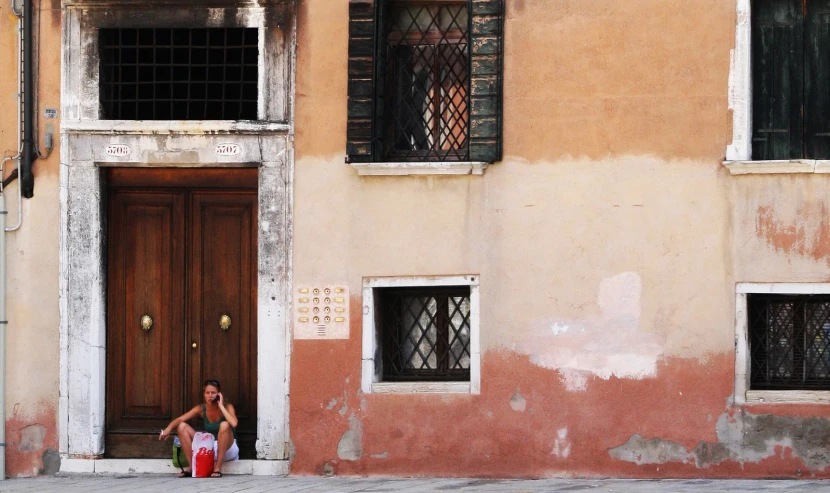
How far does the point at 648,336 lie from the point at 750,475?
138 centimetres

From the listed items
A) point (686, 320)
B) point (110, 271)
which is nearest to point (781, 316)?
point (686, 320)

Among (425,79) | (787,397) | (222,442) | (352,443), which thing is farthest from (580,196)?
(222,442)

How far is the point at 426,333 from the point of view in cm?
1273

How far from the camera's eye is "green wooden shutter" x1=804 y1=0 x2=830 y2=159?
1224cm

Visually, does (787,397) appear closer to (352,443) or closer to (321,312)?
(352,443)

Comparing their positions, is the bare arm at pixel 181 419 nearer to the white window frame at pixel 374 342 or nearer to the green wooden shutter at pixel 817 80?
the white window frame at pixel 374 342

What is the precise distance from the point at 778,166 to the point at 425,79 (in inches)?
121

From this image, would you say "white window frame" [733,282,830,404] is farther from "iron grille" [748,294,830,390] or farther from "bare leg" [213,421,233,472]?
"bare leg" [213,421,233,472]

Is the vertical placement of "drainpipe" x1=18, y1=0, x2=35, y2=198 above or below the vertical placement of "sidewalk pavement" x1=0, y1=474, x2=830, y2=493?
above

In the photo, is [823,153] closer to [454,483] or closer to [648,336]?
[648,336]

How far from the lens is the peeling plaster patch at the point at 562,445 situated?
12.3m

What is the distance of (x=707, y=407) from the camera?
1209 centimetres

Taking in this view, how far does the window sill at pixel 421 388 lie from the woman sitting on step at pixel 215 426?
1286 mm

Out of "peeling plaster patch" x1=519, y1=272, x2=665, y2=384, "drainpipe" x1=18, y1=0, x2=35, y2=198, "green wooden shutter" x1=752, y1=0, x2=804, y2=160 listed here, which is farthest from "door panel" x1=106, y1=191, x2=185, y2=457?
"green wooden shutter" x1=752, y1=0, x2=804, y2=160
